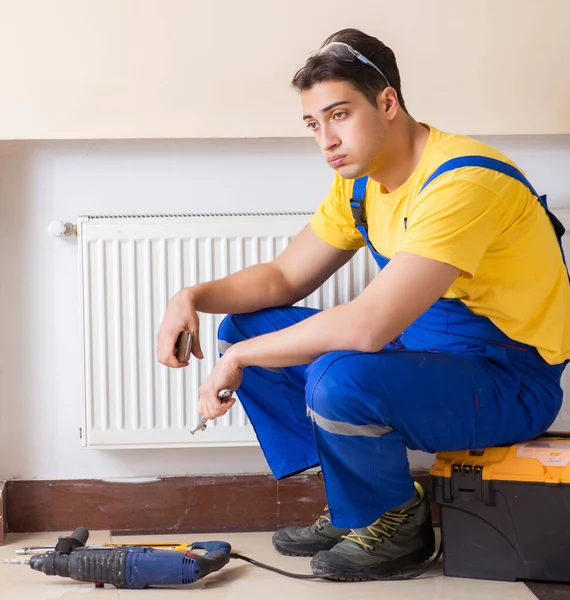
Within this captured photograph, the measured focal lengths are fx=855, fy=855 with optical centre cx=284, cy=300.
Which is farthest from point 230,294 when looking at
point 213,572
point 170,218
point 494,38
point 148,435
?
point 494,38

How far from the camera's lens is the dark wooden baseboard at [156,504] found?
6.41 feet

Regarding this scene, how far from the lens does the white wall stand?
1.92 metres

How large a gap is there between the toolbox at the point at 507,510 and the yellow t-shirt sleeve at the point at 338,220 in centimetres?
46

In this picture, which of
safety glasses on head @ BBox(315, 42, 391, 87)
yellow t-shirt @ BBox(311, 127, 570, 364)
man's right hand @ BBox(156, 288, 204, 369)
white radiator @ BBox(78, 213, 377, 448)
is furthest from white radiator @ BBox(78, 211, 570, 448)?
safety glasses on head @ BBox(315, 42, 391, 87)

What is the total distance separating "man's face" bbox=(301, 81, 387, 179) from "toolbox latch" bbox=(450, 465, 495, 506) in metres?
0.56

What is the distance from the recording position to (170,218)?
72.9 inches

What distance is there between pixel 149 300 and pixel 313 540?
24.2 inches

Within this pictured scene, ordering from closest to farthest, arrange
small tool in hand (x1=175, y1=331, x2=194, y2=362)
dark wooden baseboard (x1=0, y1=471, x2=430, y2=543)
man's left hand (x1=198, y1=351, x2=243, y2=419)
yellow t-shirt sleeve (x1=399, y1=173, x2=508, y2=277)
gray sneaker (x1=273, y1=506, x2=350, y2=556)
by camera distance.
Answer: yellow t-shirt sleeve (x1=399, y1=173, x2=508, y2=277) < man's left hand (x1=198, y1=351, x2=243, y2=419) < small tool in hand (x1=175, y1=331, x2=194, y2=362) < gray sneaker (x1=273, y1=506, x2=350, y2=556) < dark wooden baseboard (x1=0, y1=471, x2=430, y2=543)

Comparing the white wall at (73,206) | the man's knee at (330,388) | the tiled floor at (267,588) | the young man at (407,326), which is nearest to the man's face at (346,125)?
the young man at (407,326)

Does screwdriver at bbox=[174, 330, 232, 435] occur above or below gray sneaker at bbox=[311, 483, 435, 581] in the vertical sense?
above

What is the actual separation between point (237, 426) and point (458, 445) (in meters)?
0.58

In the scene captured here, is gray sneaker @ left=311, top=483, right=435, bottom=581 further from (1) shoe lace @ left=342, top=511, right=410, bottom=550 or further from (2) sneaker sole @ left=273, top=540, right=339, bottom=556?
(2) sneaker sole @ left=273, top=540, right=339, bottom=556

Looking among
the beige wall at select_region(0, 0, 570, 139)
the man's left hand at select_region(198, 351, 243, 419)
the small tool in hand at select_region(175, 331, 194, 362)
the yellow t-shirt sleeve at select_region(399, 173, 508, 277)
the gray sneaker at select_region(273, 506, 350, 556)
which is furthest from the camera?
the beige wall at select_region(0, 0, 570, 139)

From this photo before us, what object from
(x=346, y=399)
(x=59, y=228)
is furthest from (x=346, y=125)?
(x=59, y=228)
